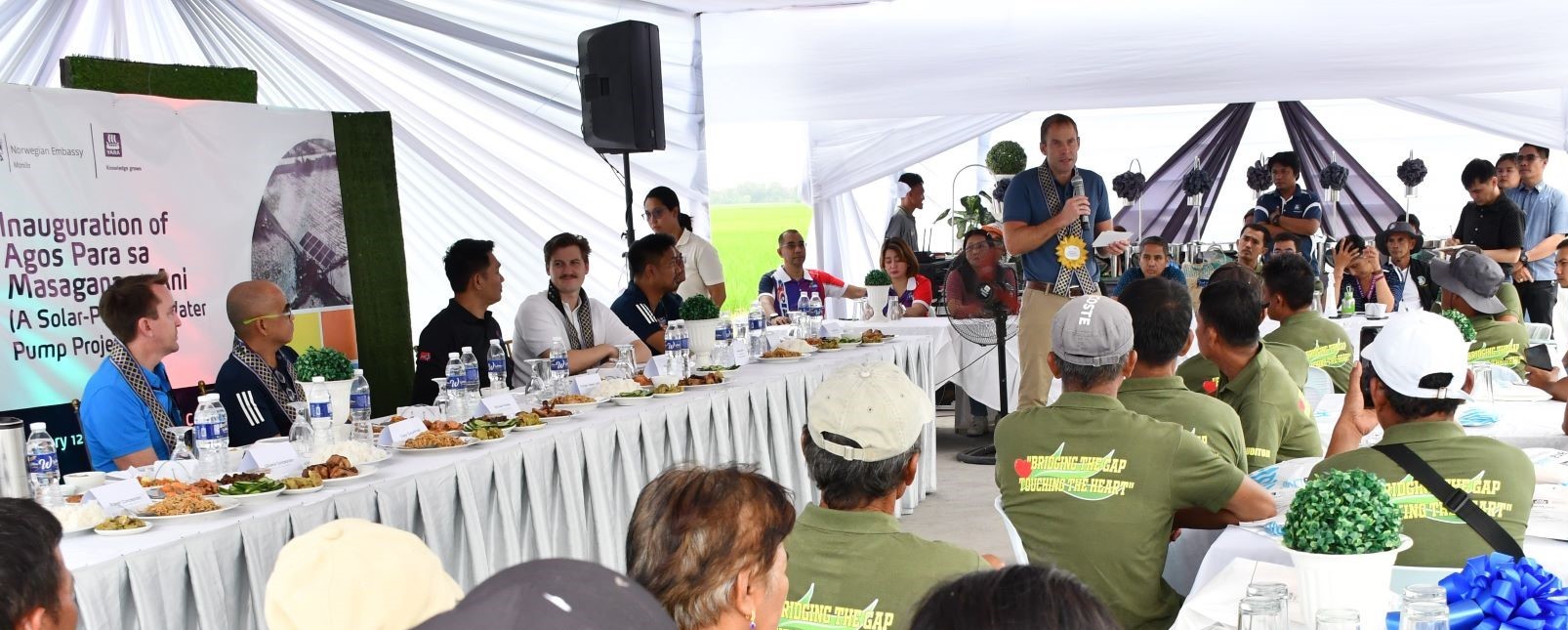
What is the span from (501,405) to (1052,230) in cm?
230

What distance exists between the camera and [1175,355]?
2.62 metres

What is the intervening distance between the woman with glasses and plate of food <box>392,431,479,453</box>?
12.7ft

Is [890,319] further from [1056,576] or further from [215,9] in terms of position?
[1056,576]

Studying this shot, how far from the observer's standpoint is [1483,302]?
12.7ft

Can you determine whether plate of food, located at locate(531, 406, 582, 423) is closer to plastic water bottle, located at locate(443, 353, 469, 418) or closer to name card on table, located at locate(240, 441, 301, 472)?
plastic water bottle, located at locate(443, 353, 469, 418)

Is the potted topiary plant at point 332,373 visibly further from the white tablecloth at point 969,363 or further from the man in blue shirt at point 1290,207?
the man in blue shirt at point 1290,207

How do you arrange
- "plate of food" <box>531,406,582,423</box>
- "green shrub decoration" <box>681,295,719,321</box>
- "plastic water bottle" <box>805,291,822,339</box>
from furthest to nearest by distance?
1. "plastic water bottle" <box>805,291,822,339</box>
2. "green shrub decoration" <box>681,295,719,321</box>
3. "plate of food" <box>531,406,582,423</box>

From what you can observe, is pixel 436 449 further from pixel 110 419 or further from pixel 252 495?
pixel 110 419

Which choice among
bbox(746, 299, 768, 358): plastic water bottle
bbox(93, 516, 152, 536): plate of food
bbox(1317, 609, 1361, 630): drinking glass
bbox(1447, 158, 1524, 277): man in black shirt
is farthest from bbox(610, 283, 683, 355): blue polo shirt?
bbox(1447, 158, 1524, 277): man in black shirt

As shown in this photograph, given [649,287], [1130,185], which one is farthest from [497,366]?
[1130,185]

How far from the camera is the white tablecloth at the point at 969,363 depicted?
6301mm

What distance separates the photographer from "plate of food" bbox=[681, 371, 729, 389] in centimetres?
402

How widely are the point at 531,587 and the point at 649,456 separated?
310 centimetres

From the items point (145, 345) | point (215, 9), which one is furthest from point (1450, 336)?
point (215, 9)
